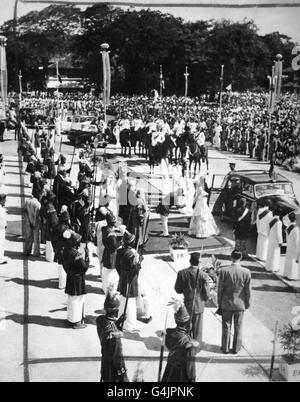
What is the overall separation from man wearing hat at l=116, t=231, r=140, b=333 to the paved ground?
0.24 metres

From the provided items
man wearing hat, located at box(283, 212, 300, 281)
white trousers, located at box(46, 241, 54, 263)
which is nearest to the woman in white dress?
man wearing hat, located at box(283, 212, 300, 281)

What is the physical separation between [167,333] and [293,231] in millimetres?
4574

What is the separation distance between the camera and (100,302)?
8695mm

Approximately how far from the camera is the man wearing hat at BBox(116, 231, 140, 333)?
7.69m

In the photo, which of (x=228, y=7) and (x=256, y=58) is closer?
(x=228, y=7)

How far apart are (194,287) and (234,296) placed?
1.80ft

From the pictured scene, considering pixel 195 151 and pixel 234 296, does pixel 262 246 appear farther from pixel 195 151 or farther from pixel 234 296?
pixel 195 151

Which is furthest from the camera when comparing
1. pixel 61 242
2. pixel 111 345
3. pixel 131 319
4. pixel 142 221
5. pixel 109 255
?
pixel 142 221

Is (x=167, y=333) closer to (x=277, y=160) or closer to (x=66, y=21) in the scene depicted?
(x=66, y=21)

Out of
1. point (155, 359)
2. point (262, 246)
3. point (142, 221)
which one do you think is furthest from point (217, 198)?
point (155, 359)

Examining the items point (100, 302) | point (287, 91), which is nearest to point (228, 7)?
point (287, 91)

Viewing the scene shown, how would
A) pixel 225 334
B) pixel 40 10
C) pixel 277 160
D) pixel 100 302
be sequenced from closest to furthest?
pixel 225 334
pixel 40 10
pixel 100 302
pixel 277 160

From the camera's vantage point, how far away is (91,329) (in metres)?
7.75

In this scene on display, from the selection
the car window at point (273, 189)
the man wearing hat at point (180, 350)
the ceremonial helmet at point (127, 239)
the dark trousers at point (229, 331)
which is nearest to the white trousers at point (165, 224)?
the car window at point (273, 189)
